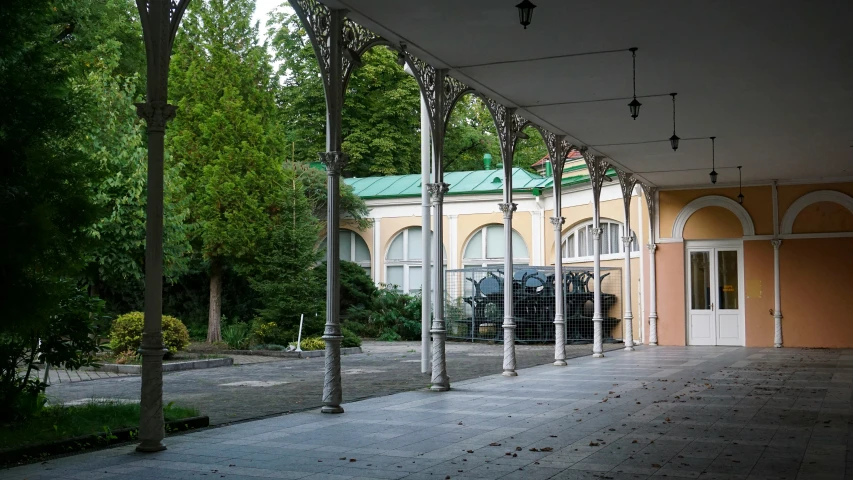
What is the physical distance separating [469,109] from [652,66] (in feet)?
89.9

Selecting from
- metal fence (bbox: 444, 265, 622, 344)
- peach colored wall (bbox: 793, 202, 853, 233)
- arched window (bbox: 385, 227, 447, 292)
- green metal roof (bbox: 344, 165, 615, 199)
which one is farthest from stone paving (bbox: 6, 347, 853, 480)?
arched window (bbox: 385, 227, 447, 292)

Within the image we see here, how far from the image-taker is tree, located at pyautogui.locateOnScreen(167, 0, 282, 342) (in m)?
20.7

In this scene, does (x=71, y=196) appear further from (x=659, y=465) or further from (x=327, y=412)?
(x=659, y=465)

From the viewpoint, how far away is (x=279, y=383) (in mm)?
12453

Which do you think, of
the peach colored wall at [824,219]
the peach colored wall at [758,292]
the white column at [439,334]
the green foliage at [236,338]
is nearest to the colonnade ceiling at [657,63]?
the white column at [439,334]

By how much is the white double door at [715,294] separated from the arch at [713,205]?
1.54 feet

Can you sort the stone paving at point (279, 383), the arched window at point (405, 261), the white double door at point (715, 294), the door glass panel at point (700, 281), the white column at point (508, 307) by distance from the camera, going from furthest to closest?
the arched window at point (405, 261) < the door glass panel at point (700, 281) < the white double door at point (715, 294) < the white column at point (508, 307) < the stone paving at point (279, 383)

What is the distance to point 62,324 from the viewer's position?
7.49m

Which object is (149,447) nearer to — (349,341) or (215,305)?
(349,341)

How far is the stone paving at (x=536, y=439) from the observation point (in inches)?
231

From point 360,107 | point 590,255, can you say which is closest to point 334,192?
point 590,255

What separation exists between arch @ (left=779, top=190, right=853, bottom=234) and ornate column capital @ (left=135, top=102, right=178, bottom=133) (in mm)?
17906

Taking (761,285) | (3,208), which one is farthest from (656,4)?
(761,285)

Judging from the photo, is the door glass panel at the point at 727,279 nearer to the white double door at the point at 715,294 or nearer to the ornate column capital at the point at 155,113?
the white double door at the point at 715,294
